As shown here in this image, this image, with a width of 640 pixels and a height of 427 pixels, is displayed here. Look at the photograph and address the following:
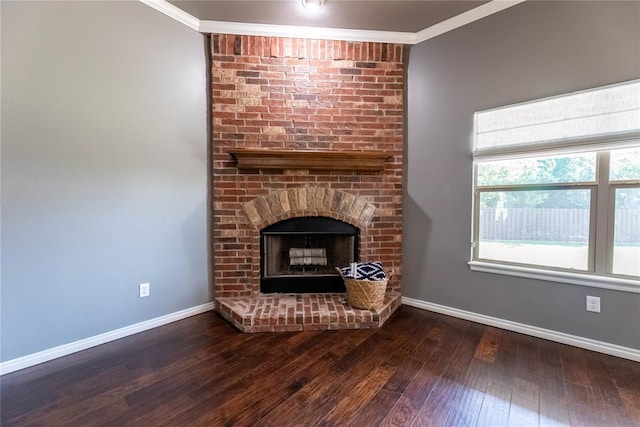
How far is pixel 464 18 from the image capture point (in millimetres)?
2434

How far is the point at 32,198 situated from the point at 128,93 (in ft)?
3.22

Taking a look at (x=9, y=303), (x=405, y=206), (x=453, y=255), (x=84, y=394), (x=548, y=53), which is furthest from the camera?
(x=405, y=206)

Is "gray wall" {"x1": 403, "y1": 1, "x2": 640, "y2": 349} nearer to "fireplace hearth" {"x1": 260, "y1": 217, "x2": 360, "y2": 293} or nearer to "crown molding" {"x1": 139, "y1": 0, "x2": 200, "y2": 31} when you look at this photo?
"fireplace hearth" {"x1": 260, "y1": 217, "x2": 360, "y2": 293}

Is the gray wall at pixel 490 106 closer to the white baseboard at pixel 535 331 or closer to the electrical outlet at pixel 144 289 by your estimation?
the white baseboard at pixel 535 331

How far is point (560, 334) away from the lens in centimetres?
211

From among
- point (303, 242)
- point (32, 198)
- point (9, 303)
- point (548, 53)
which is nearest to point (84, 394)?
point (9, 303)

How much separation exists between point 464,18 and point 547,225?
73.2 inches

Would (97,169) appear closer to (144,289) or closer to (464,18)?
(144,289)

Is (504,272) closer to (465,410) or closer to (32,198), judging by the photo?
(465,410)

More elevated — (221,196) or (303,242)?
(221,196)

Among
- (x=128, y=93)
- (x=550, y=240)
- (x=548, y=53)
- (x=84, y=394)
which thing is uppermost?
(x=548, y=53)

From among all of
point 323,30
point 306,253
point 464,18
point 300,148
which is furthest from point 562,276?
point 323,30

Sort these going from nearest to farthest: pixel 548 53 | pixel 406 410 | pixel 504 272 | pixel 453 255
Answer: pixel 406 410 → pixel 548 53 → pixel 504 272 → pixel 453 255

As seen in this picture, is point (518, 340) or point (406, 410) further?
point (518, 340)
